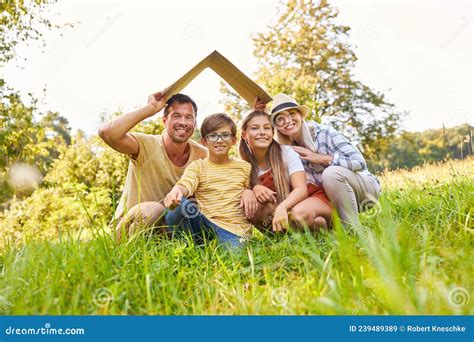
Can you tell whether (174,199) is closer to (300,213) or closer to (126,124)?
(126,124)

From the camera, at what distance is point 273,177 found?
3.77 m

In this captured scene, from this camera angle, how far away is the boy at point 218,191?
3443 mm

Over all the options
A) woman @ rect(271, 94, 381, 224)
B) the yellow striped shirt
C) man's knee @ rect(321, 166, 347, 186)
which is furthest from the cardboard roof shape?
man's knee @ rect(321, 166, 347, 186)

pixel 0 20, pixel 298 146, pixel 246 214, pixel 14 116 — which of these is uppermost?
pixel 0 20

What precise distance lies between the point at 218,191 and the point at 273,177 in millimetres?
496

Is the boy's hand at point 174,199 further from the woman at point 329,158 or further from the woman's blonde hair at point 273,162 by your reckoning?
the woman at point 329,158

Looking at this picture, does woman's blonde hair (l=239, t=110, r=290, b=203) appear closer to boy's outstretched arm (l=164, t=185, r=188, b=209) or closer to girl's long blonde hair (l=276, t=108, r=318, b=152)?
girl's long blonde hair (l=276, t=108, r=318, b=152)

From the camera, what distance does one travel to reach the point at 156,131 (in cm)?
1411

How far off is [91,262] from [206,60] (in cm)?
199

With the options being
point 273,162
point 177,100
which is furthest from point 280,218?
point 177,100

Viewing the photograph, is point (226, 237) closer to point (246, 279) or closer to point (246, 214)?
point (246, 214)

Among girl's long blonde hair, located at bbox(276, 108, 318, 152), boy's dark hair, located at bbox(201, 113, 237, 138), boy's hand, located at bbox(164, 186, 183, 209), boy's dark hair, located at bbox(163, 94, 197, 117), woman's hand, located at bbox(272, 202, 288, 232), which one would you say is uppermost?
boy's dark hair, located at bbox(163, 94, 197, 117)

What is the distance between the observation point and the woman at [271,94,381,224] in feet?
12.1
